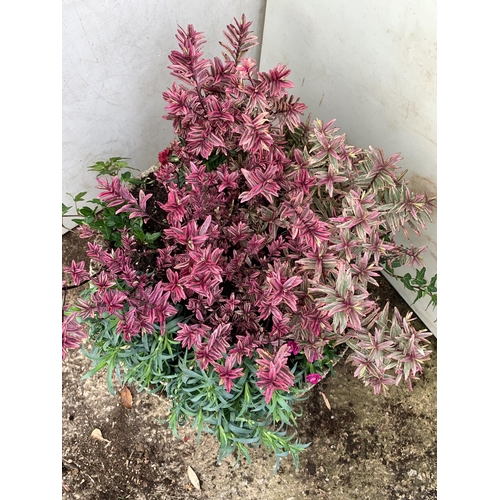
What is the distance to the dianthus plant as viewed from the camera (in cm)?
128

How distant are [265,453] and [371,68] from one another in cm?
158

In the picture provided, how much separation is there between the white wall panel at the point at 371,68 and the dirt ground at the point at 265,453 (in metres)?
0.50

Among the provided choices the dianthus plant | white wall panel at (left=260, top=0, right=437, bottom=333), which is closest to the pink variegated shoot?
the dianthus plant

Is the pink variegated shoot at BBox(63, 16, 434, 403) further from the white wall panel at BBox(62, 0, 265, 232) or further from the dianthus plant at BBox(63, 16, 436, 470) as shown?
the white wall panel at BBox(62, 0, 265, 232)

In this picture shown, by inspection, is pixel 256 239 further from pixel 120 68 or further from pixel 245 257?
pixel 120 68

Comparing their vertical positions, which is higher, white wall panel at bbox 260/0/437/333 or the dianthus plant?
white wall panel at bbox 260/0/437/333

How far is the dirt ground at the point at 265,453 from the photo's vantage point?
2.04m

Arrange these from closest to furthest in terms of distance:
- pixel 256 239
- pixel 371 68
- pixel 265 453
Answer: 1. pixel 256 239
2. pixel 371 68
3. pixel 265 453

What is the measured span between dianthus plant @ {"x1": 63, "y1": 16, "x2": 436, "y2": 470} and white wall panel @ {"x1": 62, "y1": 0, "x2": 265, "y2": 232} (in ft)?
0.92

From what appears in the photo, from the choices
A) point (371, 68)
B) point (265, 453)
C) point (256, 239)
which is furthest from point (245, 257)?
point (265, 453)

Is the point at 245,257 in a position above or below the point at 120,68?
below

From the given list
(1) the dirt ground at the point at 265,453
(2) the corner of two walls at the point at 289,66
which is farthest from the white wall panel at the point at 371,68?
(1) the dirt ground at the point at 265,453

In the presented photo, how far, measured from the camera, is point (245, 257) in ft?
4.78
